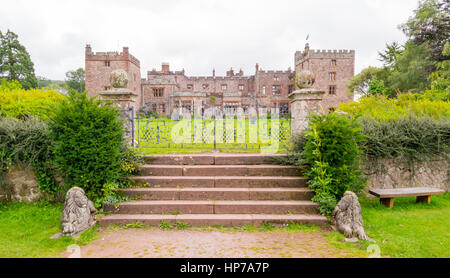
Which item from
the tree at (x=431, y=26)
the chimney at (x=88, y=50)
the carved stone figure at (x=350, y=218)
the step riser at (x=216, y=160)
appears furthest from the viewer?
the chimney at (x=88, y=50)

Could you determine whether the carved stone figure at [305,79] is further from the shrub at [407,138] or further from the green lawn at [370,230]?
the green lawn at [370,230]

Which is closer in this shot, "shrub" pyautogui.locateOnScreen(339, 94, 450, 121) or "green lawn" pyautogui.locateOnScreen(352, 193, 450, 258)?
"green lawn" pyautogui.locateOnScreen(352, 193, 450, 258)

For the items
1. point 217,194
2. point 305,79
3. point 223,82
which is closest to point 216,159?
point 217,194

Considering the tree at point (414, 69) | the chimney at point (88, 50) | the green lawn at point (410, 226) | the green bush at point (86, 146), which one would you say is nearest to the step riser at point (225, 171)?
the green bush at point (86, 146)

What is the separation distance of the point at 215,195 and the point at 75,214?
8.31 ft

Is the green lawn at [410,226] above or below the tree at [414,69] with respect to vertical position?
below

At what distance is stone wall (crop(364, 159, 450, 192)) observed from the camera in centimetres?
659

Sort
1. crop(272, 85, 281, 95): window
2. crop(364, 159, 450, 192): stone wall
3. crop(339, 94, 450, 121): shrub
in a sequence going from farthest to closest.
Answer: crop(272, 85, 281, 95): window < crop(339, 94, 450, 121): shrub < crop(364, 159, 450, 192): stone wall

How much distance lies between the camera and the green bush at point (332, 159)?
4.92m

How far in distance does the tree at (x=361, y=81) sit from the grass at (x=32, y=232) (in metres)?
39.3

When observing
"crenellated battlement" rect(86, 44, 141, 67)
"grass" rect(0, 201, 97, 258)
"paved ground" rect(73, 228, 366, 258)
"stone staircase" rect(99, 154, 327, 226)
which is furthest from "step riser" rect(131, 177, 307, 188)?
"crenellated battlement" rect(86, 44, 141, 67)

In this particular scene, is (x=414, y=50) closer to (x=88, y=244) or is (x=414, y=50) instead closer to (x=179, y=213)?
(x=179, y=213)

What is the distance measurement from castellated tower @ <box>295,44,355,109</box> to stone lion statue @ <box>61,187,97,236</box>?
38041 millimetres

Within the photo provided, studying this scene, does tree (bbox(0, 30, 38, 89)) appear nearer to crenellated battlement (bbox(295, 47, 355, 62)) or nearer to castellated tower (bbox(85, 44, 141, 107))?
castellated tower (bbox(85, 44, 141, 107))
